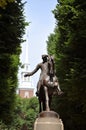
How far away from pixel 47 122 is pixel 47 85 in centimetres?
151

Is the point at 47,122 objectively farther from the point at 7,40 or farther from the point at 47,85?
the point at 7,40

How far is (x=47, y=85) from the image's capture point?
15891 mm

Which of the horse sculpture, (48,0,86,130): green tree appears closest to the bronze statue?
the horse sculpture

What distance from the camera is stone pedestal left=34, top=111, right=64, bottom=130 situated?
49.4ft

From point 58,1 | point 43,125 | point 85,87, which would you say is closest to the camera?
point 43,125

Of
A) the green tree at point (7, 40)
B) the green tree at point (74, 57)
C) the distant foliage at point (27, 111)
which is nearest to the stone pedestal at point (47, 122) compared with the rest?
the green tree at point (74, 57)

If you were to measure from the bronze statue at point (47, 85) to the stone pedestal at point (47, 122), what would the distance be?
0.40m

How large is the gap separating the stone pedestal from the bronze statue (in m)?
0.40

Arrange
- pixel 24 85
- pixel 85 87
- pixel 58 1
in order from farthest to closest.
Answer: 1. pixel 24 85
2. pixel 58 1
3. pixel 85 87

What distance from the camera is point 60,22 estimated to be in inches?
1198

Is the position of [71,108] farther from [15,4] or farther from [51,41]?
[51,41]

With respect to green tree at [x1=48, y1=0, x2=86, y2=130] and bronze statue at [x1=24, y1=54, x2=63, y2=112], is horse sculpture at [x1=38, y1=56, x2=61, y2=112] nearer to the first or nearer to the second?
bronze statue at [x1=24, y1=54, x2=63, y2=112]

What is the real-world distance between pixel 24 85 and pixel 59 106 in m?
126

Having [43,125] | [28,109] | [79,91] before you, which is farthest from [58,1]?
[28,109]
